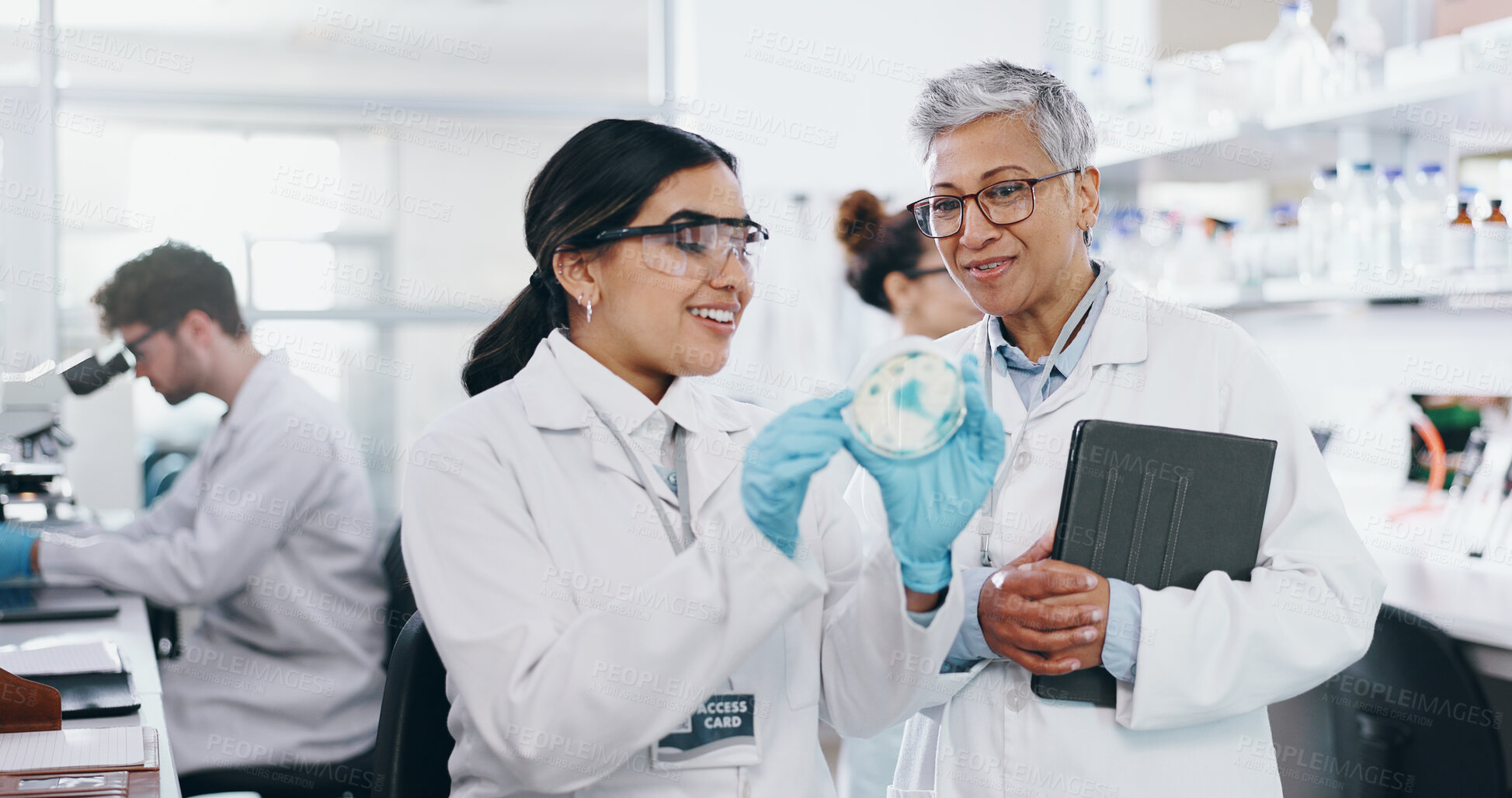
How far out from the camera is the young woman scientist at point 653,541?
109 centimetres

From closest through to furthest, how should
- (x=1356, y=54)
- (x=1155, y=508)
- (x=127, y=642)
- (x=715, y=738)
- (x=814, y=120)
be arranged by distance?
1. (x=715, y=738)
2. (x=1155, y=508)
3. (x=127, y=642)
4. (x=1356, y=54)
5. (x=814, y=120)

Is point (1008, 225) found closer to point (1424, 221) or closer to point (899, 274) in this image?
point (899, 274)

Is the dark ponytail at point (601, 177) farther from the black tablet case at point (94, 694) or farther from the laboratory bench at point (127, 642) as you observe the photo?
the black tablet case at point (94, 694)

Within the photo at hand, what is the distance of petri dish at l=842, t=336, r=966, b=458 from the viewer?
1.10 meters

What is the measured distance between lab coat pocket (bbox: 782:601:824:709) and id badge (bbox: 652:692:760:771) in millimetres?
62

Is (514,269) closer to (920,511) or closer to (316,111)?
(316,111)

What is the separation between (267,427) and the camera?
241 cm

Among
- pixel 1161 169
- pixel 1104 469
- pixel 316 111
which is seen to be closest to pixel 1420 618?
pixel 1104 469

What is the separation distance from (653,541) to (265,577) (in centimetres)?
146

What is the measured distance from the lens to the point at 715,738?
1219mm

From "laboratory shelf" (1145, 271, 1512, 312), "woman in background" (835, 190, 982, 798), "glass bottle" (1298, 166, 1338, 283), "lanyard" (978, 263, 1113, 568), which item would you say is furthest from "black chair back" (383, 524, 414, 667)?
"glass bottle" (1298, 166, 1338, 283)

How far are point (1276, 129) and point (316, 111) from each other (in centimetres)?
325

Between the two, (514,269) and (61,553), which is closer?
(61,553)

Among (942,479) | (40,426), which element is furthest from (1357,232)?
(40,426)
